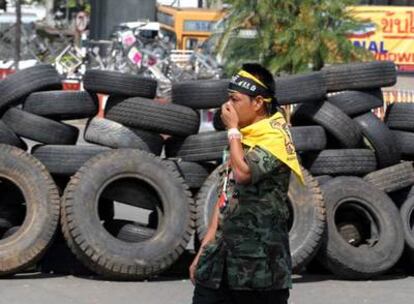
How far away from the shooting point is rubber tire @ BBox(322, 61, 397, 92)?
9023mm

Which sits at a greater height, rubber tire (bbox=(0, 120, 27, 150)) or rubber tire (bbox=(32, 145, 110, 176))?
rubber tire (bbox=(0, 120, 27, 150))

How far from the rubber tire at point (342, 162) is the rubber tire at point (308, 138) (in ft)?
0.33

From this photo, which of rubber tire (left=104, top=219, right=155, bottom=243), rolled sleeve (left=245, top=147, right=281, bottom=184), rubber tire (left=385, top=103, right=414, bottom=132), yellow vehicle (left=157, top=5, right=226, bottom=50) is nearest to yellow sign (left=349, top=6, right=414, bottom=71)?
yellow vehicle (left=157, top=5, right=226, bottom=50)

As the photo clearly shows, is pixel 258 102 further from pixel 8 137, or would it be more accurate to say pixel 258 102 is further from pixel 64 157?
pixel 8 137

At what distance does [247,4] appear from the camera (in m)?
17.4

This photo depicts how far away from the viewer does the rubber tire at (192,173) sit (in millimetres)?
8734

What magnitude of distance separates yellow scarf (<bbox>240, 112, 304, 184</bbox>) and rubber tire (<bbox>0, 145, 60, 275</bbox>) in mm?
3799

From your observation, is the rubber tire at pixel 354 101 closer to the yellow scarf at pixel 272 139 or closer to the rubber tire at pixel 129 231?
the rubber tire at pixel 129 231

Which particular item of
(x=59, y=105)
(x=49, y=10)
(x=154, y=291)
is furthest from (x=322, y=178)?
(x=49, y=10)

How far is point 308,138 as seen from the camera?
8859 mm

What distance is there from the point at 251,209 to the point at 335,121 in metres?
4.27

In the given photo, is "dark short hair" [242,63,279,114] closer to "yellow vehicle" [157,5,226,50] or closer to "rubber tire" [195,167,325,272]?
"rubber tire" [195,167,325,272]

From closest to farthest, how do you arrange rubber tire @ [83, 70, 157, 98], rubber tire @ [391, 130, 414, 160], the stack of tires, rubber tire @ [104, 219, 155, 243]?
the stack of tires, rubber tire @ [104, 219, 155, 243], rubber tire @ [83, 70, 157, 98], rubber tire @ [391, 130, 414, 160]

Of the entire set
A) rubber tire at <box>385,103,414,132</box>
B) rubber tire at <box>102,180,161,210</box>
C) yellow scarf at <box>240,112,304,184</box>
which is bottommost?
rubber tire at <box>102,180,161,210</box>
